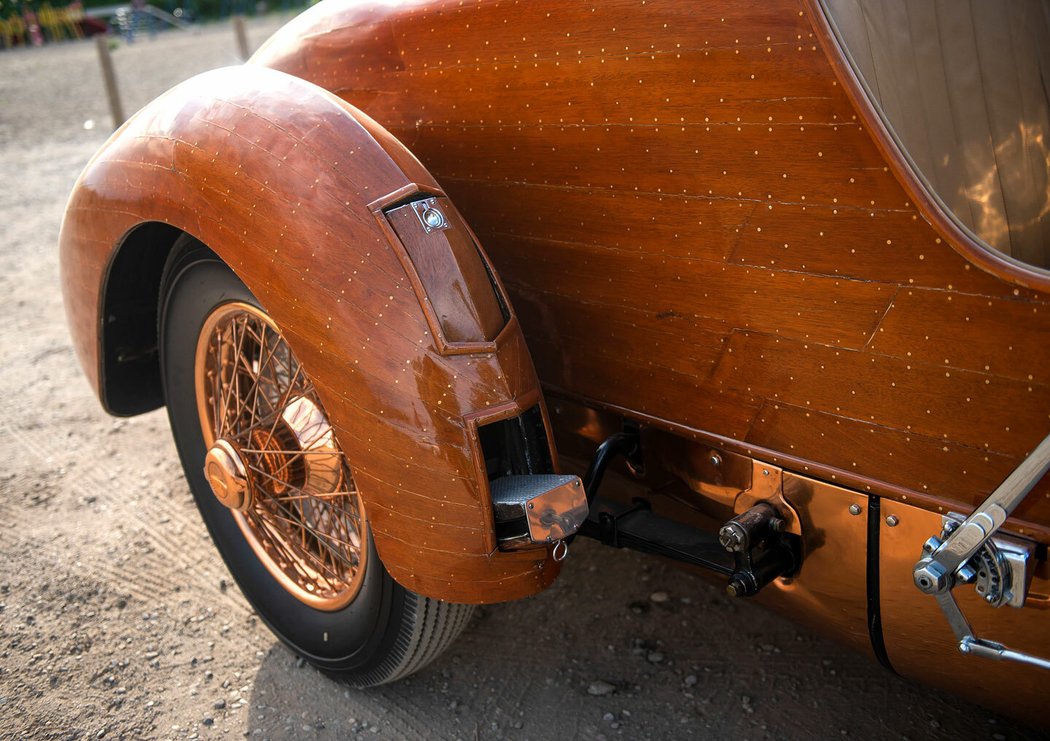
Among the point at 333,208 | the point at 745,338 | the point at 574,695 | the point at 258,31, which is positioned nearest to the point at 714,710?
the point at 574,695

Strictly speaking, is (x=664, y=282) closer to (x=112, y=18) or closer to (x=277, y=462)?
(x=277, y=462)

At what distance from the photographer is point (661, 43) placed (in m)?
1.50

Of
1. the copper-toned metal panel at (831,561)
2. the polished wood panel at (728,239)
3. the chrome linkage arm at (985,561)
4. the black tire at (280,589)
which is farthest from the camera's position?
the black tire at (280,589)

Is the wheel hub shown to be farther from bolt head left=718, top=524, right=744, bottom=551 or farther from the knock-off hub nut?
bolt head left=718, top=524, right=744, bottom=551

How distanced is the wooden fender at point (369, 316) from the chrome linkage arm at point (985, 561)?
648mm

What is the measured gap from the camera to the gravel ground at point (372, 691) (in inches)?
79.0

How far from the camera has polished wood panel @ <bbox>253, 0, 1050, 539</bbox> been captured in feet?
4.33

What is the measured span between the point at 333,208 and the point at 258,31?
19226 millimetres

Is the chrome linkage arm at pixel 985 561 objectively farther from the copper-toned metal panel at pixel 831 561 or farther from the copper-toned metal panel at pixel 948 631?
the copper-toned metal panel at pixel 831 561

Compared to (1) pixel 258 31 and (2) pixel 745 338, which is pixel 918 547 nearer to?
(2) pixel 745 338

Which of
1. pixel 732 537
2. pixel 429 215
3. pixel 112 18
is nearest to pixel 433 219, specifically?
pixel 429 215

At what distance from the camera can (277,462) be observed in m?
2.10

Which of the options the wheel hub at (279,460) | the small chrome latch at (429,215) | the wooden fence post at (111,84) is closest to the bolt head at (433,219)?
the small chrome latch at (429,215)

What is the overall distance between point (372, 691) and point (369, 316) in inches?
40.5
